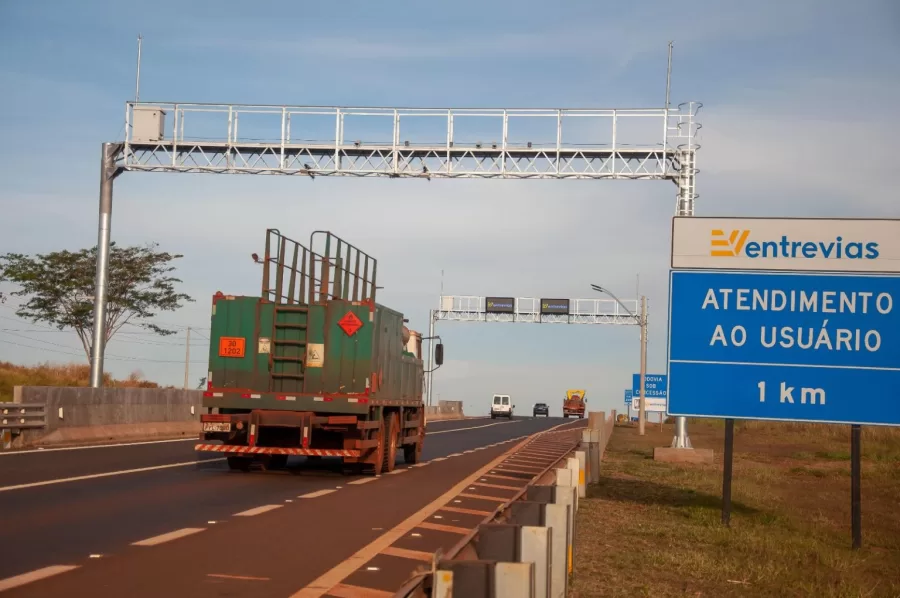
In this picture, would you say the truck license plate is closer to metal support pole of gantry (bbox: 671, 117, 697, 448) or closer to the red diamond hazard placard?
the red diamond hazard placard

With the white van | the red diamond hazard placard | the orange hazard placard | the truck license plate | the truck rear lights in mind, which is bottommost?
the white van

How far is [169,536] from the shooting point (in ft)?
37.7

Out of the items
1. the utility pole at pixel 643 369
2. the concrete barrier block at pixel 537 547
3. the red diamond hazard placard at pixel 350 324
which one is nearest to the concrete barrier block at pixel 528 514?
the concrete barrier block at pixel 537 547

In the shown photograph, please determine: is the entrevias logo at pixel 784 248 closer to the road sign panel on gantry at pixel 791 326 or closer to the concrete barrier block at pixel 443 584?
the road sign panel on gantry at pixel 791 326

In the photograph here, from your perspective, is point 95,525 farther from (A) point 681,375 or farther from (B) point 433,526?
(A) point 681,375

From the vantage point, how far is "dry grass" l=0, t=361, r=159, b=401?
45.7 m

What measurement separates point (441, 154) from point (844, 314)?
76.2ft

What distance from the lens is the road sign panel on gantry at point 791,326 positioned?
15945 mm

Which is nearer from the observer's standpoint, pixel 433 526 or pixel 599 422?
pixel 433 526

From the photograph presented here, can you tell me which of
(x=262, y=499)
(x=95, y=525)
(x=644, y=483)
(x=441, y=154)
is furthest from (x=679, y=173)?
(x=95, y=525)

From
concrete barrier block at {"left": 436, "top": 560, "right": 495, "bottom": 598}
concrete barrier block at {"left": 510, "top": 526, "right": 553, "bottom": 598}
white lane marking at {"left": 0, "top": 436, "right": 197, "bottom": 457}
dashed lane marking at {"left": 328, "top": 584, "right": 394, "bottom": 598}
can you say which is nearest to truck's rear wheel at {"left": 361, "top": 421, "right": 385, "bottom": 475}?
white lane marking at {"left": 0, "top": 436, "right": 197, "bottom": 457}

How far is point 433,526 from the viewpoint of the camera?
530 inches

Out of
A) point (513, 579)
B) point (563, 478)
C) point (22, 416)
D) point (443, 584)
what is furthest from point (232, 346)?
point (443, 584)

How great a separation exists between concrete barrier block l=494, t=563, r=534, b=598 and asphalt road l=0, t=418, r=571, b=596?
10.7ft
